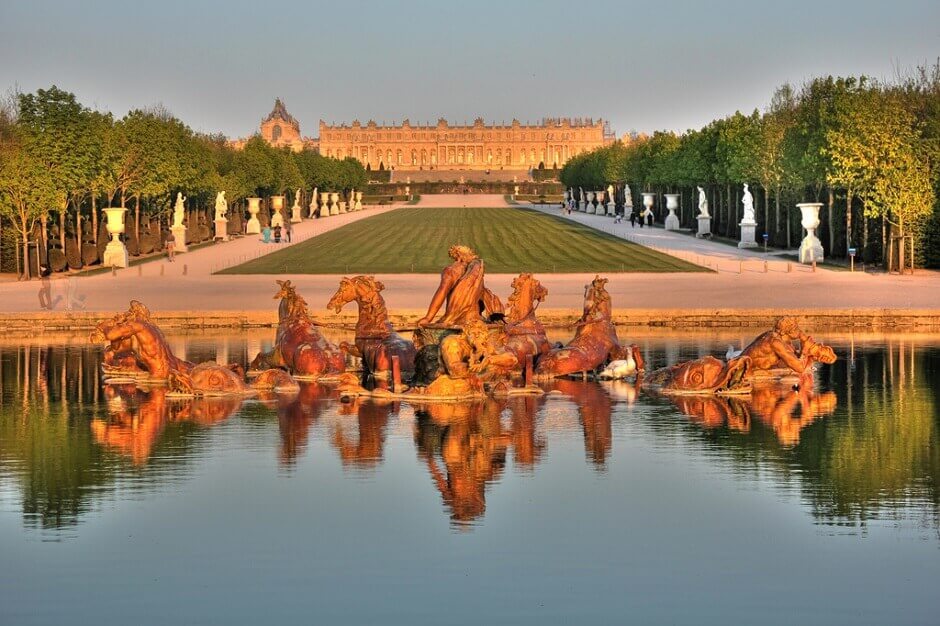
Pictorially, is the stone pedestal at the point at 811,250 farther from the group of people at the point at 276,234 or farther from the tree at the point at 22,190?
the group of people at the point at 276,234

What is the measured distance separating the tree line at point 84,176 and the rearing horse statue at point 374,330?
923 inches

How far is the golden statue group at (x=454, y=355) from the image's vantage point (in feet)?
65.9

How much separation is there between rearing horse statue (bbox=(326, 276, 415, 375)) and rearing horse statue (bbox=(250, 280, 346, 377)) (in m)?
0.51

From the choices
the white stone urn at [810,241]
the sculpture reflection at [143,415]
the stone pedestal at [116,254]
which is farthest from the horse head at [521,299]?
the stone pedestal at [116,254]

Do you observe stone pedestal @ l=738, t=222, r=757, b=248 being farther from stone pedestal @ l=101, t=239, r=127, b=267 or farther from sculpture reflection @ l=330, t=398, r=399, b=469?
sculpture reflection @ l=330, t=398, r=399, b=469

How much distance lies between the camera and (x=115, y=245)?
50.6m

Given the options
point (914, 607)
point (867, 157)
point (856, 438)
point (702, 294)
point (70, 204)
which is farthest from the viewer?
point (70, 204)

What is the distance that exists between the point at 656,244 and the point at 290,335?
43.2 metres

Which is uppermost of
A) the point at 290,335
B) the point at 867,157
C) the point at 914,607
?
the point at 867,157

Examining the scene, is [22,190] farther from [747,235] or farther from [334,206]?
[334,206]

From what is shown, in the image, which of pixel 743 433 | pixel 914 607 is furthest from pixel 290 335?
pixel 914 607

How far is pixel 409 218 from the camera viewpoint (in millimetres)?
100062

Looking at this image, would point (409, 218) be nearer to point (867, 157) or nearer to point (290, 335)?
point (867, 157)

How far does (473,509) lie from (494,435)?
3735 millimetres
